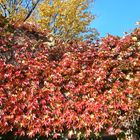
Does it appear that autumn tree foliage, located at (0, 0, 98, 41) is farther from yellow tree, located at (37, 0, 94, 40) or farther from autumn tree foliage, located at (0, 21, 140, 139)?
autumn tree foliage, located at (0, 21, 140, 139)

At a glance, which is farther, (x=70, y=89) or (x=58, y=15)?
(x=58, y=15)

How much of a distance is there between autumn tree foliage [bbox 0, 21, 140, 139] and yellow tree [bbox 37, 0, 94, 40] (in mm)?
13345

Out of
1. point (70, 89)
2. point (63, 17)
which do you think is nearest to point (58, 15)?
point (63, 17)

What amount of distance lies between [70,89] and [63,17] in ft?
53.3

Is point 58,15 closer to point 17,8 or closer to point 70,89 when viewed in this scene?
point 17,8

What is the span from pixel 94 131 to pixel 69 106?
1.00m

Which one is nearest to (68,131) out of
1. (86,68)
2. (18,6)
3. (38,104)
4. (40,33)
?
(38,104)

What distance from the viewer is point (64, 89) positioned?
984 centimetres

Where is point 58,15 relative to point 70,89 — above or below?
above

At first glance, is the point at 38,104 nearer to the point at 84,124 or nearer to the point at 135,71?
the point at 84,124

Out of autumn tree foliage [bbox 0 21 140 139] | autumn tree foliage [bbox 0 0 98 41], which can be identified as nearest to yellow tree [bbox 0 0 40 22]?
autumn tree foliage [bbox 0 0 98 41]

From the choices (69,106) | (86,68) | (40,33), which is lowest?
(69,106)

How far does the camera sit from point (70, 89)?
31.9 feet

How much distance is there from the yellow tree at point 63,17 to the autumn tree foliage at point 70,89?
1335 cm
